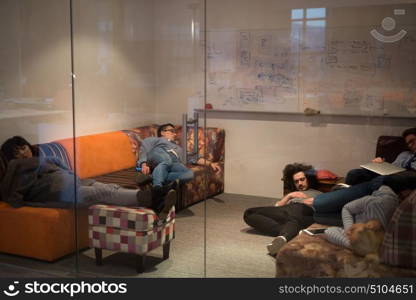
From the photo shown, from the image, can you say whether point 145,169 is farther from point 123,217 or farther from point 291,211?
point 291,211

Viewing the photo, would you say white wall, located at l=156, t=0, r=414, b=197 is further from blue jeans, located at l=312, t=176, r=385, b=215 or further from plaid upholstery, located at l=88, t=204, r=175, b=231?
plaid upholstery, located at l=88, t=204, r=175, b=231

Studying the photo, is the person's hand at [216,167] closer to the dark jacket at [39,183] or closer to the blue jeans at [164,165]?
the blue jeans at [164,165]

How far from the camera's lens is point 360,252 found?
111 inches

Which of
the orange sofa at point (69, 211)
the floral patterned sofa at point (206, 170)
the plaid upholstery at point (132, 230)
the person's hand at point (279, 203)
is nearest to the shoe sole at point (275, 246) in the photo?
the person's hand at point (279, 203)

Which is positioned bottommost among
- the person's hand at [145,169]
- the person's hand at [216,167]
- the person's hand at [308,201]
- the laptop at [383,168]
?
the person's hand at [308,201]

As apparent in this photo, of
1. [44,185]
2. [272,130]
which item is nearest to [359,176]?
[272,130]

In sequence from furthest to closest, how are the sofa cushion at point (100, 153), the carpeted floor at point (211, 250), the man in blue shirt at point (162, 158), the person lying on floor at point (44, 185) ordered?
the person lying on floor at point (44, 185), the sofa cushion at point (100, 153), the man in blue shirt at point (162, 158), the carpeted floor at point (211, 250)

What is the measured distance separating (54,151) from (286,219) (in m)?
1.71

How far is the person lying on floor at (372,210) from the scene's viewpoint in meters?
2.79

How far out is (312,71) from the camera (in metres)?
2.88

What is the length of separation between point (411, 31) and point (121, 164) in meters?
1.80

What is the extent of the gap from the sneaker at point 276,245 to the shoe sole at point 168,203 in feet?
2.10

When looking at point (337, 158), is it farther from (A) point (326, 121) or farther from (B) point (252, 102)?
(B) point (252, 102)

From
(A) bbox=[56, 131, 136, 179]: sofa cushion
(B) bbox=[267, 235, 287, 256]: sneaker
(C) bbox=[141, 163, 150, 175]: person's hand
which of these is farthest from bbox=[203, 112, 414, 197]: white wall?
(A) bbox=[56, 131, 136, 179]: sofa cushion
